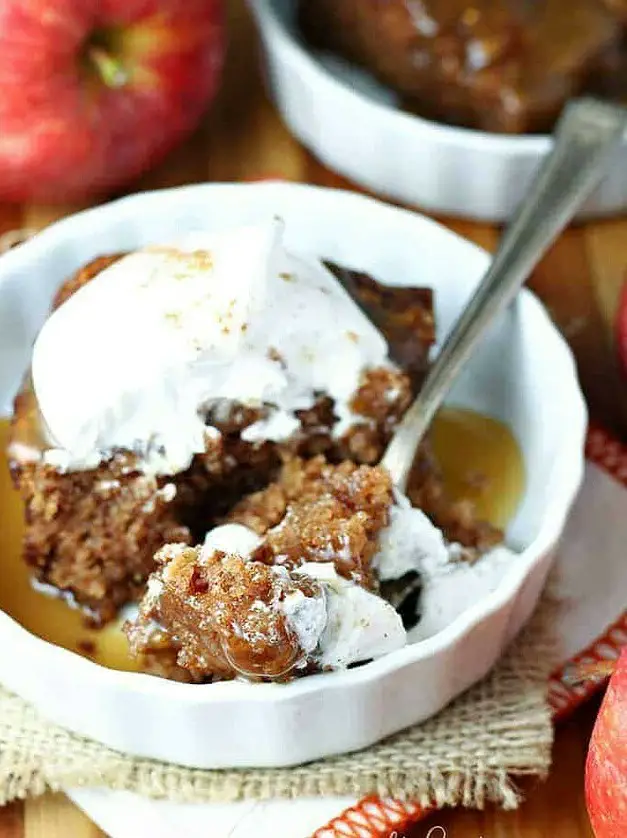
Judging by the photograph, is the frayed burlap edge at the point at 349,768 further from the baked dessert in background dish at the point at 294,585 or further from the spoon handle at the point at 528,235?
the spoon handle at the point at 528,235

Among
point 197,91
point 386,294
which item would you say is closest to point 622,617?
point 386,294

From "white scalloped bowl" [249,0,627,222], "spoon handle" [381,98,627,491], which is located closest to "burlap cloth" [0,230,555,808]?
"spoon handle" [381,98,627,491]

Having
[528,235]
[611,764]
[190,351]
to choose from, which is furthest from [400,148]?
[611,764]

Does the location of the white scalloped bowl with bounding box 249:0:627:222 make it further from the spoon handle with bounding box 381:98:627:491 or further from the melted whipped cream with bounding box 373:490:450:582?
the melted whipped cream with bounding box 373:490:450:582

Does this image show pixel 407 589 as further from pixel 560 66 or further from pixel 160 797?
pixel 560 66

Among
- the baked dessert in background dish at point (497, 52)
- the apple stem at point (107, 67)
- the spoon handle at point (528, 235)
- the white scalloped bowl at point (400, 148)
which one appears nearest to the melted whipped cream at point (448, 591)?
the spoon handle at point (528, 235)

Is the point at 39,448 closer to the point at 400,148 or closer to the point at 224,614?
the point at 224,614
